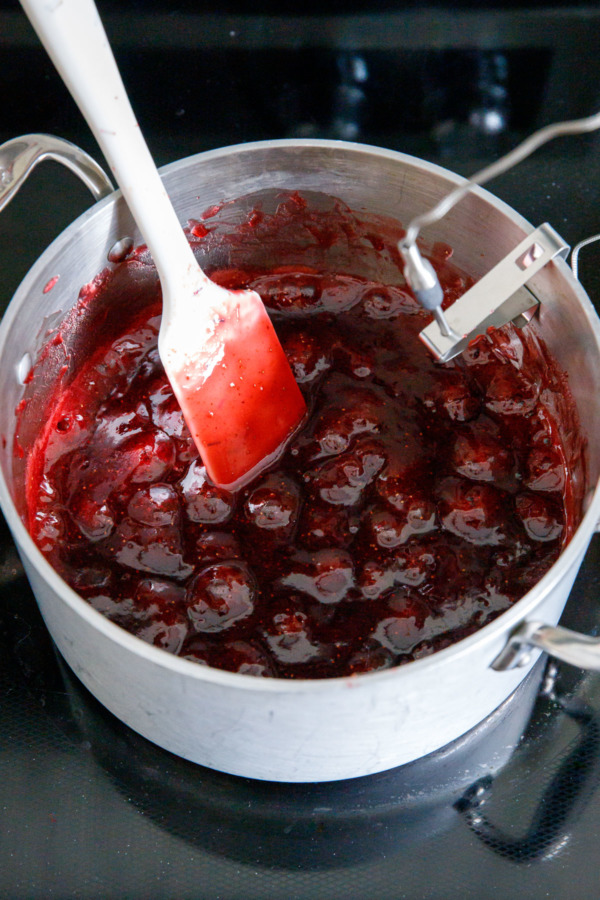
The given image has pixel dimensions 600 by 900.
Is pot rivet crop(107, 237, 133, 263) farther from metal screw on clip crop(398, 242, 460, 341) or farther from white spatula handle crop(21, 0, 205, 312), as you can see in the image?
metal screw on clip crop(398, 242, 460, 341)

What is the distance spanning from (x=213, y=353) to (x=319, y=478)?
7.6 inches

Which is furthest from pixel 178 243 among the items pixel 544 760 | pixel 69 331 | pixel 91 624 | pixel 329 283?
pixel 544 760

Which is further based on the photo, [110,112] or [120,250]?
[120,250]

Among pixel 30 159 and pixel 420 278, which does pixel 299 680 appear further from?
pixel 30 159

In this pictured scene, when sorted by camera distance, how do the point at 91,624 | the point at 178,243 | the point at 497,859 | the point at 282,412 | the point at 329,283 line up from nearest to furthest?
the point at 91,624 < the point at 497,859 < the point at 178,243 < the point at 282,412 < the point at 329,283

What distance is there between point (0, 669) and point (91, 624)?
1.03 ft

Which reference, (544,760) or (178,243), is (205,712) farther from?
(178,243)

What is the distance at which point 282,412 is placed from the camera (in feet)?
3.83

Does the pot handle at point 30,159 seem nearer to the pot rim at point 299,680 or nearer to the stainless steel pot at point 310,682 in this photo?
Result: the stainless steel pot at point 310,682

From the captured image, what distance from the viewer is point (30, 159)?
104 cm

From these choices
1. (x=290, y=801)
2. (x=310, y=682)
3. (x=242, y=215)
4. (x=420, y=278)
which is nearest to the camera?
(x=310, y=682)

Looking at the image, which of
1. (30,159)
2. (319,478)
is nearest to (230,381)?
(319,478)

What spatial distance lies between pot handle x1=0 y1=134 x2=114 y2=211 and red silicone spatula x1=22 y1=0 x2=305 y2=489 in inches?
4.8

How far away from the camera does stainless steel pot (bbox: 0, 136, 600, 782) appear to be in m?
0.77
